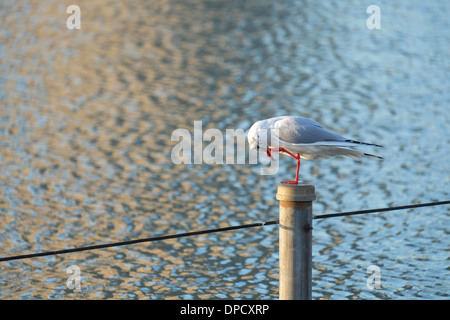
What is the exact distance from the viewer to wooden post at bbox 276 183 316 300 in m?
5.82

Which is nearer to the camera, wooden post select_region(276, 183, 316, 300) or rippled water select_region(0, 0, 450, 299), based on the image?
wooden post select_region(276, 183, 316, 300)

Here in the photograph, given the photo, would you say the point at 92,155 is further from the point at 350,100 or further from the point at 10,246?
the point at 350,100

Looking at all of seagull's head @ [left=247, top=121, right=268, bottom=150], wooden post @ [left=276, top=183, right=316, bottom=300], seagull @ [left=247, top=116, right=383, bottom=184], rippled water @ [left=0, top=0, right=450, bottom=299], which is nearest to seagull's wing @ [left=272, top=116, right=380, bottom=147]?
A: seagull @ [left=247, top=116, right=383, bottom=184]

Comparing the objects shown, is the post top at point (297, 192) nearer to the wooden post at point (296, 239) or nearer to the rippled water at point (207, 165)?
the wooden post at point (296, 239)

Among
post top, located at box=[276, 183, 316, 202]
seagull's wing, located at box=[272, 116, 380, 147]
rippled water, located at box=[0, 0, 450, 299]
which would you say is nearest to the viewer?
post top, located at box=[276, 183, 316, 202]

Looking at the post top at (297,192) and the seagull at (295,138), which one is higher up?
the seagull at (295,138)

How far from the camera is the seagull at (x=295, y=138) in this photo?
6.74m

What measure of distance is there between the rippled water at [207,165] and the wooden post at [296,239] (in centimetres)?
453

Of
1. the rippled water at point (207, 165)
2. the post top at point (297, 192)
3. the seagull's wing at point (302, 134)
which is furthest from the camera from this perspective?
the rippled water at point (207, 165)

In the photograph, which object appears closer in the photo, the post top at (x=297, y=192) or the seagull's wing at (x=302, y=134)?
the post top at (x=297, y=192)

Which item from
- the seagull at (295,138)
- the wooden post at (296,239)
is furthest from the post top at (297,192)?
the seagull at (295,138)

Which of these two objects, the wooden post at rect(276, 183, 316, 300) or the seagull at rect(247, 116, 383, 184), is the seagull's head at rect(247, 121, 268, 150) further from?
the wooden post at rect(276, 183, 316, 300)

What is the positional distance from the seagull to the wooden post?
91 centimetres
